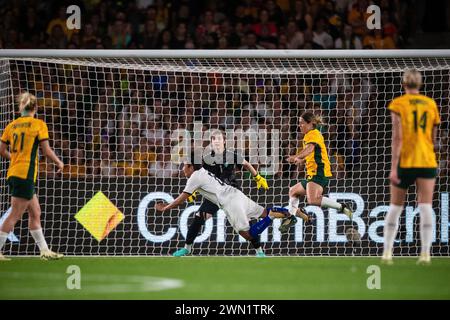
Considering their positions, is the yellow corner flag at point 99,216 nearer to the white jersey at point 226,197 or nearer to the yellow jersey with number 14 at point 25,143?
the white jersey at point 226,197

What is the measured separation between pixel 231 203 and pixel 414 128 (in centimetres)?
396

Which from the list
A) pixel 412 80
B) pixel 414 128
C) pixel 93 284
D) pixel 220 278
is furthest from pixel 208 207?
pixel 412 80

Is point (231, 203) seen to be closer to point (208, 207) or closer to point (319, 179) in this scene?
point (208, 207)

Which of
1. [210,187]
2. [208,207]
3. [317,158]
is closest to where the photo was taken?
[210,187]

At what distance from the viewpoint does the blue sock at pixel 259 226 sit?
1227 centimetres

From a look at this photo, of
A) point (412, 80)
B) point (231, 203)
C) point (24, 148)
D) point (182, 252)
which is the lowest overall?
point (182, 252)

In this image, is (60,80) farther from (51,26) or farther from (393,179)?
(393,179)

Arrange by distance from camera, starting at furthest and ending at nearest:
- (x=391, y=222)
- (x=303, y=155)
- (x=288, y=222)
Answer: (x=288, y=222) < (x=303, y=155) < (x=391, y=222)

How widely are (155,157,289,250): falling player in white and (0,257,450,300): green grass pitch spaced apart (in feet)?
1.43

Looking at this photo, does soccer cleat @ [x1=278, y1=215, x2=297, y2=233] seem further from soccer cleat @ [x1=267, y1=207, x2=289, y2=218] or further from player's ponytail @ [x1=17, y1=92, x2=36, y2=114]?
player's ponytail @ [x1=17, y1=92, x2=36, y2=114]

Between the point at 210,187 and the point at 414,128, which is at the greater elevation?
the point at 414,128

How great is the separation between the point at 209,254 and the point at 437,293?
4.75 metres

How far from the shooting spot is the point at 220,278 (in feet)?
34.6

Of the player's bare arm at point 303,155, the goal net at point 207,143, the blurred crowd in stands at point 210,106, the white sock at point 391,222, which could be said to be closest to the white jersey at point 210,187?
the player's bare arm at point 303,155
